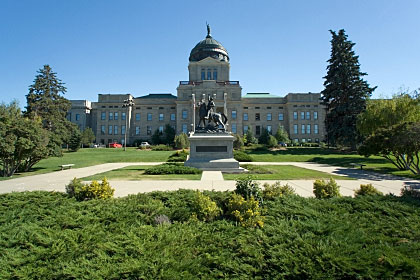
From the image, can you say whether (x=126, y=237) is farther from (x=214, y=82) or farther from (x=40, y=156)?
(x=214, y=82)

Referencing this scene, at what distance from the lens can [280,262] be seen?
10.4 ft

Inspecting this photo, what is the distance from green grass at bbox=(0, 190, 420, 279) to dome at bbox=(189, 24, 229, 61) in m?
71.1

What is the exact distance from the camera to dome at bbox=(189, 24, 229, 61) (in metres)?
70.6

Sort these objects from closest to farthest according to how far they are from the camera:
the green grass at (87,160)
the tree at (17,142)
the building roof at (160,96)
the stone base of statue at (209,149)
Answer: the tree at (17,142)
the stone base of statue at (209,149)
the green grass at (87,160)
the building roof at (160,96)

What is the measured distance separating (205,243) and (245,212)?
124 cm

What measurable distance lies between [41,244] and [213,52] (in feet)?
241

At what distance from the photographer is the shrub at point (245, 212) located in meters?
4.38

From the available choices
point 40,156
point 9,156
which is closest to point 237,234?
point 9,156

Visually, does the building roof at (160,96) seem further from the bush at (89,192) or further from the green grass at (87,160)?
the bush at (89,192)

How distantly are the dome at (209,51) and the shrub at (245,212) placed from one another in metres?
70.9

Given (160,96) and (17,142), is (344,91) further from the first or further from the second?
(160,96)

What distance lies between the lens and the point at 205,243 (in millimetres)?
3779

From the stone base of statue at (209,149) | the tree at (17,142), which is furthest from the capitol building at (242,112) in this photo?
the tree at (17,142)

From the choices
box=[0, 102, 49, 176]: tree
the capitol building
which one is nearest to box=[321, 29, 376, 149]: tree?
the capitol building
